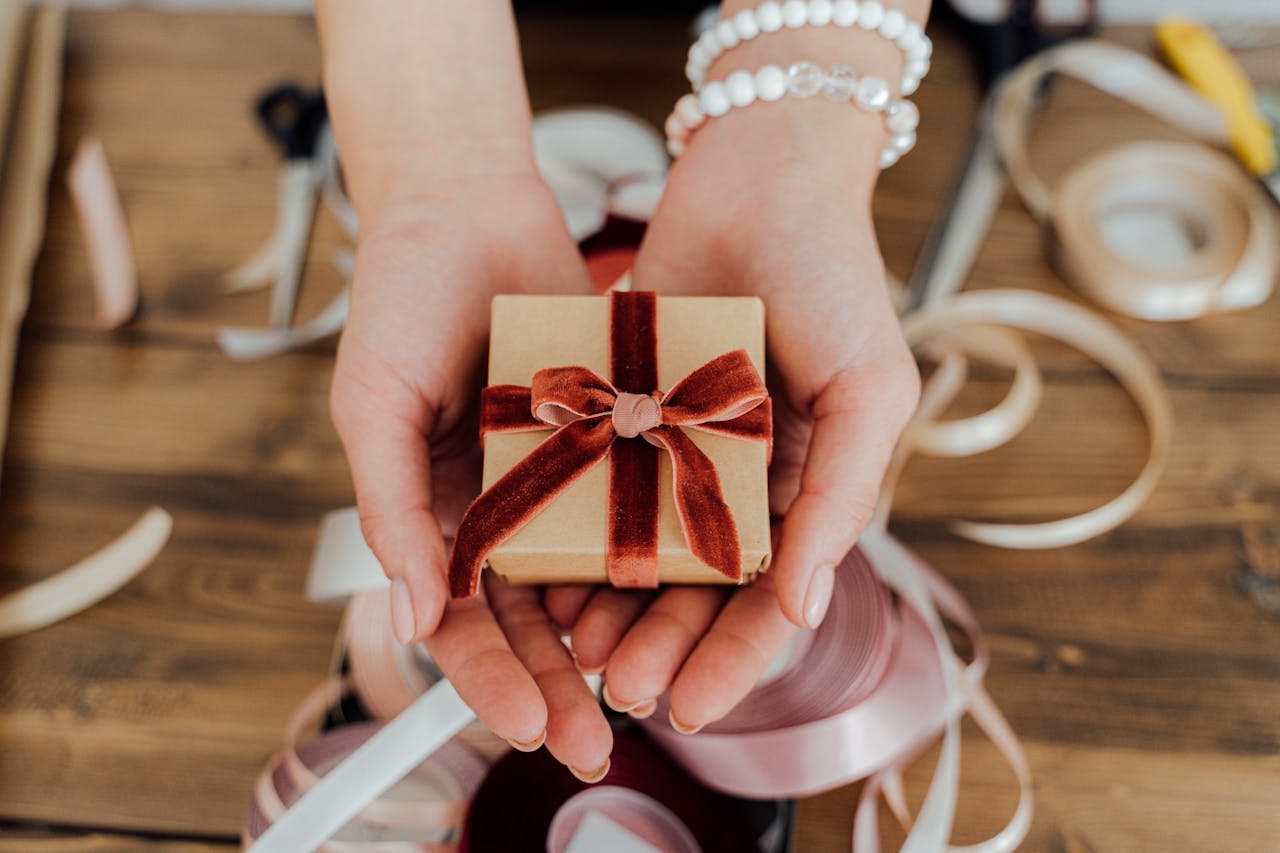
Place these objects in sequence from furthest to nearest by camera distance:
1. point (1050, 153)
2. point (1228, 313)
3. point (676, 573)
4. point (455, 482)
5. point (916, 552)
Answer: point (1050, 153)
point (1228, 313)
point (916, 552)
point (455, 482)
point (676, 573)

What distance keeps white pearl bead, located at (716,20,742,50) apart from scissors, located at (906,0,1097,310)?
422 millimetres

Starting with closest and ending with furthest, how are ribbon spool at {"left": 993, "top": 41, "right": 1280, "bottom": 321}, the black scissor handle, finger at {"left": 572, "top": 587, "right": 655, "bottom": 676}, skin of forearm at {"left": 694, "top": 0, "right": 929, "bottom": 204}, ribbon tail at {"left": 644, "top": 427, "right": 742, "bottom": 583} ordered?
ribbon tail at {"left": 644, "top": 427, "right": 742, "bottom": 583} < finger at {"left": 572, "top": 587, "right": 655, "bottom": 676} < skin of forearm at {"left": 694, "top": 0, "right": 929, "bottom": 204} < ribbon spool at {"left": 993, "top": 41, "right": 1280, "bottom": 321} < the black scissor handle

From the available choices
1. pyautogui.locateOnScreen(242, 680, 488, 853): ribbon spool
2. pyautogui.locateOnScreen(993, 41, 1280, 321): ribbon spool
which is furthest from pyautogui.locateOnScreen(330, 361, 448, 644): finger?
pyautogui.locateOnScreen(993, 41, 1280, 321): ribbon spool

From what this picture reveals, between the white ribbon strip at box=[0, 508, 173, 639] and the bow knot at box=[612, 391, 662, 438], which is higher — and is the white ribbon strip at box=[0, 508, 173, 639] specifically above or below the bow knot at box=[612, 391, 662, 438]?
below

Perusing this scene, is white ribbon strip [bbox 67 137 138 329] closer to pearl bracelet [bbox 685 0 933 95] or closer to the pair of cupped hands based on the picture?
the pair of cupped hands

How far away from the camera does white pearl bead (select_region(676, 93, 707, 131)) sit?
1050mm

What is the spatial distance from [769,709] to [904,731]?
140 mm

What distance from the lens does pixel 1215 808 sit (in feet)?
3.33

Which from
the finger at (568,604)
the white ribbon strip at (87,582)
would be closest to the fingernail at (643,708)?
the finger at (568,604)

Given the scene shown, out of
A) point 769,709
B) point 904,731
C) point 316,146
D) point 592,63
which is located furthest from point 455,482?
point 592,63

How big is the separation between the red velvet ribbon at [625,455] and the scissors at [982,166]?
0.61m

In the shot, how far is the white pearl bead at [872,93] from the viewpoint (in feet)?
3.26

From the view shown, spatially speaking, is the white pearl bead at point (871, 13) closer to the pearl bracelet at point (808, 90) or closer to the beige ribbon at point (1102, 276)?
the pearl bracelet at point (808, 90)

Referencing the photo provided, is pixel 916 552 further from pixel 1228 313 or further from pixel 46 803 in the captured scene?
pixel 46 803
